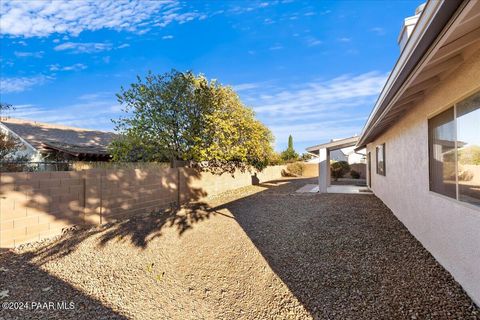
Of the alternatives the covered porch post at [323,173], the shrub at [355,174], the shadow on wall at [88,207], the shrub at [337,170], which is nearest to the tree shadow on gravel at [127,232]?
the shadow on wall at [88,207]

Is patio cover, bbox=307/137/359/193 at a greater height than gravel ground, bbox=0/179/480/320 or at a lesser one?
greater

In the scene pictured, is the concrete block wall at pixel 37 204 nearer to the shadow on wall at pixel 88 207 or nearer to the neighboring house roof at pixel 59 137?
the shadow on wall at pixel 88 207

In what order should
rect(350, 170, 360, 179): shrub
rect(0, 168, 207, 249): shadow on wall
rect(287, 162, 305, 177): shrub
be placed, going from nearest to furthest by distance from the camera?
rect(0, 168, 207, 249): shadow on wall < rect(350, 170, 360, 179): shrub < rect(287, 162, 305, 177): shrub

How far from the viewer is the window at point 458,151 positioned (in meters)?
3.18

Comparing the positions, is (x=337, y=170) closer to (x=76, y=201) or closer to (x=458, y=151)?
(x=458, y=151)

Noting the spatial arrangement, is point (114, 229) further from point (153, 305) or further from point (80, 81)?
point (80, 81)

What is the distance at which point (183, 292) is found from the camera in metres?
4.10

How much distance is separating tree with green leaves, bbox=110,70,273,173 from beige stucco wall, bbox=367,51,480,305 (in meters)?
7.44

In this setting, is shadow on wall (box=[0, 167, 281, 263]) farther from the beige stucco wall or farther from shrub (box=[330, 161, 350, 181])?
shrub (box=[330, 161, 350, 181])

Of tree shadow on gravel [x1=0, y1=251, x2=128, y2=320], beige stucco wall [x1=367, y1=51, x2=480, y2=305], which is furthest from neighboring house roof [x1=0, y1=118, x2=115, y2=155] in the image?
beige stucco wall [x1=367, y1=51, x2=480, y2=305]

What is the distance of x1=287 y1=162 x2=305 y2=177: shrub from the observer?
96.1ft

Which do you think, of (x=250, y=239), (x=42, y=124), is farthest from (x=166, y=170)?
(x=42, y=124)

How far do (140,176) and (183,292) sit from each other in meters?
5.38

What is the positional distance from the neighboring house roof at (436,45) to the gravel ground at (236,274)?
2.88m
